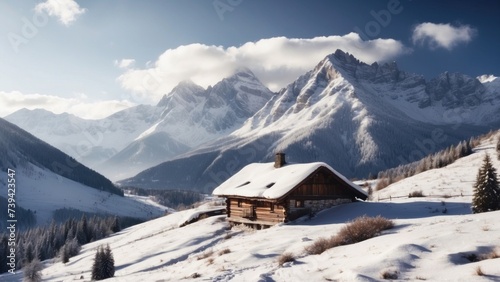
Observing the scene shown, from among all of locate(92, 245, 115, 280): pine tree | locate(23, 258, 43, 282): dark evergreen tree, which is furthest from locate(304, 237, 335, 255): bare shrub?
locate(23, 258, 43, 282): dark evergreen tree

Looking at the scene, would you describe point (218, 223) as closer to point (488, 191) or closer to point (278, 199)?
point (278, 199)

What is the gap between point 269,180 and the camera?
35125 mm

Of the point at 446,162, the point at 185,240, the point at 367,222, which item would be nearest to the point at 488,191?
the point at 367,222

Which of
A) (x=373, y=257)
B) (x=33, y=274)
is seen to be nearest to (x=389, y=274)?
(x=373, y=257)

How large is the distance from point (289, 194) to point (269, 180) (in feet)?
13.1

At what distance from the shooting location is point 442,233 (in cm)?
1449

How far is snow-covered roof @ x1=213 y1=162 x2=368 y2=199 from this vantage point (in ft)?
104

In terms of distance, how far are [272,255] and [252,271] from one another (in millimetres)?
3631

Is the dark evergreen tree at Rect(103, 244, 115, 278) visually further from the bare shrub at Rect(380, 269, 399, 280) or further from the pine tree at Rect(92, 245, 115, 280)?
the bare shrub at Rect(380, 269, 399, 280)

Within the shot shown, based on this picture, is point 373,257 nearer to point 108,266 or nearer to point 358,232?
point 358,232

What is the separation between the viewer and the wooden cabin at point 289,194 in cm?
3175

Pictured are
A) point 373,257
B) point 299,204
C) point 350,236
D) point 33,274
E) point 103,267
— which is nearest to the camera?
point 373,257

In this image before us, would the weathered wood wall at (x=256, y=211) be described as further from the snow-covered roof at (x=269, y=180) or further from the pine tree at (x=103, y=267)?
the pine tree at (x=103, y=267)

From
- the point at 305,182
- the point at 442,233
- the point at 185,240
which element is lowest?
the point at 185,240
